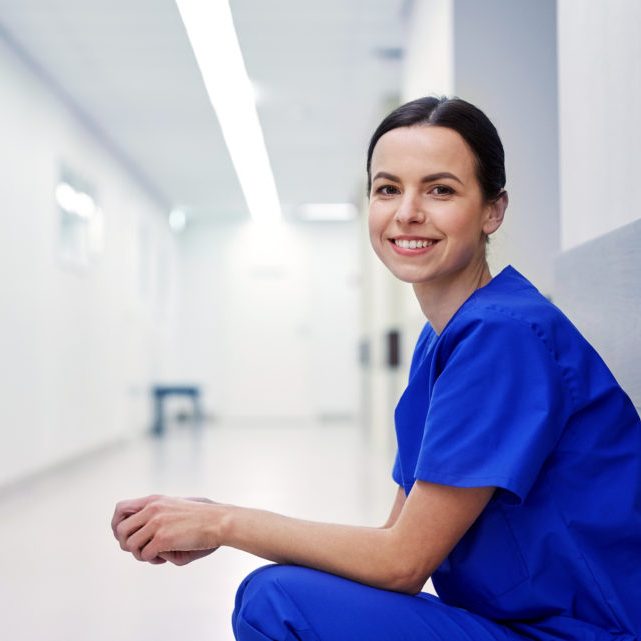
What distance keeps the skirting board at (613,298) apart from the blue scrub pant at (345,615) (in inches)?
23.2

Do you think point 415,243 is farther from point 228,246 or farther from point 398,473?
point 228,246

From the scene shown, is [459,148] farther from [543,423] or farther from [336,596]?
[336,596]

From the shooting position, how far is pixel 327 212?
12.2m

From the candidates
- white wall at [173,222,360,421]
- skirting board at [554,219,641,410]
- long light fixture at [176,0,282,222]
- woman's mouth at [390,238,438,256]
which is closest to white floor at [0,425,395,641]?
skirting board at [554,219,641,410]

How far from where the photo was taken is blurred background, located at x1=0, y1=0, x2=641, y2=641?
6.72ft

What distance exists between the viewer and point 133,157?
8.80 metres

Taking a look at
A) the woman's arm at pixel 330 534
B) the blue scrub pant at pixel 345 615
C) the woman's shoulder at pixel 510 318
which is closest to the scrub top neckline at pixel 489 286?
the woman's shoulder at pixel 510 318

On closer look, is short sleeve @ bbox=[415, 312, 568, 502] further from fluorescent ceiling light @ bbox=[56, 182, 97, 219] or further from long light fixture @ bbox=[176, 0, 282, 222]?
fluorescent ceiling light @ bbox=[56, 182, 97, 219]

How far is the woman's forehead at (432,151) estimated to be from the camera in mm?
1243

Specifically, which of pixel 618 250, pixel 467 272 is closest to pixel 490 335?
pixel 467 272

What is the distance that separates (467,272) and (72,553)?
2619 mm

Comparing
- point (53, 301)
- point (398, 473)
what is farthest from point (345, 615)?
point (53, 301)

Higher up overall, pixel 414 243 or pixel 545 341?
pixel 414 243

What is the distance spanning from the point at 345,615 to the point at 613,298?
32.7 inches
